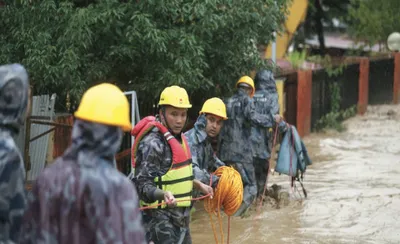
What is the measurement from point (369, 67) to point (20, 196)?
20845 mm

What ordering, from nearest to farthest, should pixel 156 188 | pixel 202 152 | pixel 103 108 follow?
pixel 103 108 < pixel 156 188 < pixel 202 152

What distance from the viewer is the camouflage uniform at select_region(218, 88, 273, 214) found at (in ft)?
36.7

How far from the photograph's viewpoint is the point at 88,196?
3781 mm

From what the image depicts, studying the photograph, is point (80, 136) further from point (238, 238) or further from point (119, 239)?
point (238, 238)

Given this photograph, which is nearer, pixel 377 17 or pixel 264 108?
pixel 264 108

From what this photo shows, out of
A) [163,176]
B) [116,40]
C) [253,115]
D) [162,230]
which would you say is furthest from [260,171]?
[163,176]

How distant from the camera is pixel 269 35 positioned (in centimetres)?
1261

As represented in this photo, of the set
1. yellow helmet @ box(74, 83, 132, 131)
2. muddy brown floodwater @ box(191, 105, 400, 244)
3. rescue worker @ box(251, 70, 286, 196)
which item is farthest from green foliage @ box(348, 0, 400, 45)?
yellow helmet @ box(74, 83, 132, 131)

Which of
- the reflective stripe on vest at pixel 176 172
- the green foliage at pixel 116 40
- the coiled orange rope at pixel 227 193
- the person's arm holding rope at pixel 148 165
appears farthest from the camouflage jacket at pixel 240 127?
the person's arm holding rope at pixel 148 165

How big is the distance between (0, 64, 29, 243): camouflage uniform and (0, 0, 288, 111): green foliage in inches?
231

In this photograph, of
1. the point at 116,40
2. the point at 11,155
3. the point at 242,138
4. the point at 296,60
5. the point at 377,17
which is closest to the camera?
→ the point at 11,155

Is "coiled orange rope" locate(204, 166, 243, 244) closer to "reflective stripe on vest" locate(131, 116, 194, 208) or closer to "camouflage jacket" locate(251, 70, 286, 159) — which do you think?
"reflective stripe on vest" locate(131, 116, 194, 208)

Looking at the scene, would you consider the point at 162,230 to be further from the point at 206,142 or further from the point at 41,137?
the point at 41,137

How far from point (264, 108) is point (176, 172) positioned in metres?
5.53
